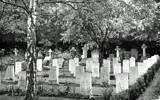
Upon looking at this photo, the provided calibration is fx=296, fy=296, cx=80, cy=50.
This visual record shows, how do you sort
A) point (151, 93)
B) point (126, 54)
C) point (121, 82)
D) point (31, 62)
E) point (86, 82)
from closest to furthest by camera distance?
1. point (31, 62)
2. point (121, 82)
3. point (86, 82)
4. point (151, 93)
5. point (126, 54)

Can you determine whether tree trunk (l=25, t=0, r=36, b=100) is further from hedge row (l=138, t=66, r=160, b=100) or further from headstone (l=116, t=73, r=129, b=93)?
hedge row (l=138, t=66, r=160, b=100)

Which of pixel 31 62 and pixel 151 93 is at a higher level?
pixel 31 62

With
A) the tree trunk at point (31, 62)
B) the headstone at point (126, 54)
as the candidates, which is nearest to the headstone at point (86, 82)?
the tree trunk at point (31, 62)

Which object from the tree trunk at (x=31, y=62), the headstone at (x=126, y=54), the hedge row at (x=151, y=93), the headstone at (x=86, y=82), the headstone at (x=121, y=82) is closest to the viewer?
the tree trunk at (x=31, y=62)

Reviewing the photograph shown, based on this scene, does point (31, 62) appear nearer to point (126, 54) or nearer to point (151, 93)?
point (151, 93)

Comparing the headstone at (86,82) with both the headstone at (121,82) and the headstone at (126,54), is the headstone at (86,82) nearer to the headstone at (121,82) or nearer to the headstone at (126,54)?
the headstone at (121,82)

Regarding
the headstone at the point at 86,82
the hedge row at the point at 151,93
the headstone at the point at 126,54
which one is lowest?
the hedge row at the point at 151,93

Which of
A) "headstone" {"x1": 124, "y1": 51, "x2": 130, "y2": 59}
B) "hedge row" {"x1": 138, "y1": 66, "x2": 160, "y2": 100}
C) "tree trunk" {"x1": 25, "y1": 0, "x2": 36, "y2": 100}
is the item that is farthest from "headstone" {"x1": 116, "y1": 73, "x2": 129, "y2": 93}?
"headstone" {"x1": 124, "y1": 51, "x2": 130, "y2": 59}

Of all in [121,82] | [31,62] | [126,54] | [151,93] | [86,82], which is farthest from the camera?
[126,54]

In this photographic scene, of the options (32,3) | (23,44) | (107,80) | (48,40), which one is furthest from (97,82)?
(23,44)

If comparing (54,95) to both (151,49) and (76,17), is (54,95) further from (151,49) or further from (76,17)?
(151,49)

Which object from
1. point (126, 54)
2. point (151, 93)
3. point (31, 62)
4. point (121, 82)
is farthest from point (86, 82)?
point (126, 54)

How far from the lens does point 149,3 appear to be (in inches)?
468

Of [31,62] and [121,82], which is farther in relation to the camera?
[121,82]
